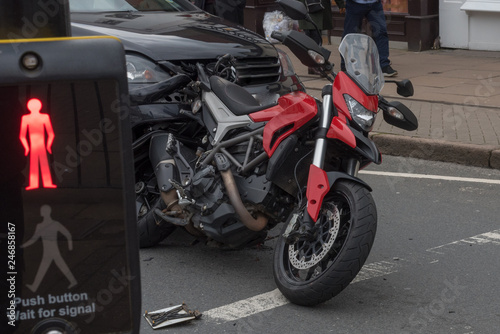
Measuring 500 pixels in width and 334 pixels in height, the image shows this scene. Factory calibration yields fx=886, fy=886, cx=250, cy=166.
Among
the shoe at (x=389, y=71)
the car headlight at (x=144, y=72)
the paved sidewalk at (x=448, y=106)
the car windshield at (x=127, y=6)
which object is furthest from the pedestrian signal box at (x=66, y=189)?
the shoe at (x=389, y=71)

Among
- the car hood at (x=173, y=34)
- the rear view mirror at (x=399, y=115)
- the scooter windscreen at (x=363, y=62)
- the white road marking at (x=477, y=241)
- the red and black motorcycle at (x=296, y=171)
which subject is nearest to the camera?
the red and black motorcycle at (x=296, y=171)

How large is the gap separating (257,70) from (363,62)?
1629 mm

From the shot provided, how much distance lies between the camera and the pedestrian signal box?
65.2 inches

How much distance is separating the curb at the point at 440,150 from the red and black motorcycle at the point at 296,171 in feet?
10.5

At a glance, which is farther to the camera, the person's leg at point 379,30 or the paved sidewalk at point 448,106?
the person's leg at point 379,30

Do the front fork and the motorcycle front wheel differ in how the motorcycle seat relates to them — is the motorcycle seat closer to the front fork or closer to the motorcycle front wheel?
the front fork

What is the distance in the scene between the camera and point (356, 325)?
414 centimetres

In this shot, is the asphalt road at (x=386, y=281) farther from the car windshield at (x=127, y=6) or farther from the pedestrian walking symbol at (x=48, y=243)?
the pedestrian walking symbol at (x=48, y=243)

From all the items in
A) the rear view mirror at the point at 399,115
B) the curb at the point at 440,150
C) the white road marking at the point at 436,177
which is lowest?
the white road marking at the point at 436,177


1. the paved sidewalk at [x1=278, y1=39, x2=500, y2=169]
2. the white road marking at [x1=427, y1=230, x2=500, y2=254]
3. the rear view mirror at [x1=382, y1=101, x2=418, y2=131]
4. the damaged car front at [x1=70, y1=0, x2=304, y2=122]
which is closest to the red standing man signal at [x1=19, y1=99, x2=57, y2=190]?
the rear view mirror at [x1=382, y1=101, x2=418, y2=131]

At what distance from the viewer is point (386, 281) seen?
4754 mm

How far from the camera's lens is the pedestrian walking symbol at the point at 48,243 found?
1699mm

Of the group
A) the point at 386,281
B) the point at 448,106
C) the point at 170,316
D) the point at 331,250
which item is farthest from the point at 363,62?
the point at 448,106

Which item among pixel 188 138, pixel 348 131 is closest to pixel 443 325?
pixel 348 131
